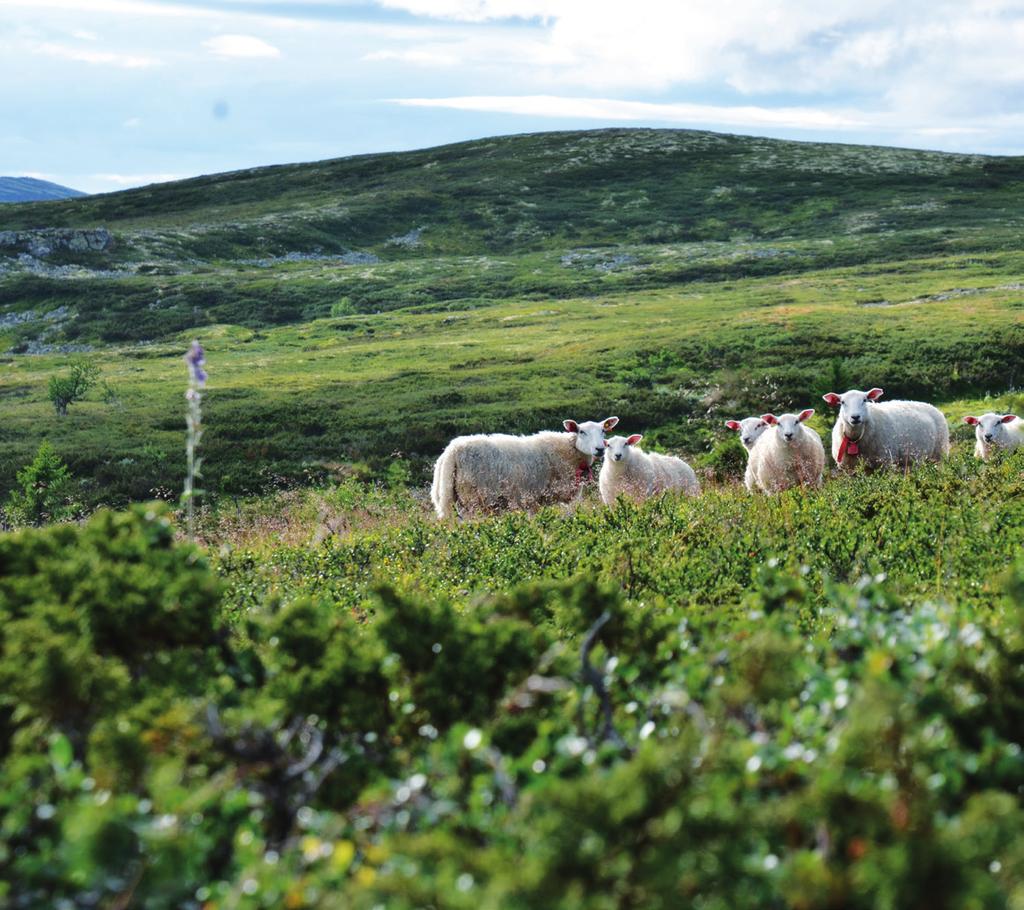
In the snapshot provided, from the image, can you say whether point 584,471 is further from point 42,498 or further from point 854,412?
point 42,498

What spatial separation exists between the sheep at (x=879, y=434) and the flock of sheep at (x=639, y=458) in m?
0.02

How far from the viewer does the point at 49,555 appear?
5062 mm

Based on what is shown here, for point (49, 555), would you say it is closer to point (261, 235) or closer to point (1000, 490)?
point (1000, 490)

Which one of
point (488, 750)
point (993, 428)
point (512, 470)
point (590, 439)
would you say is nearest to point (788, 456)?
point (590, 439)

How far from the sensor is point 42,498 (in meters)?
28.3

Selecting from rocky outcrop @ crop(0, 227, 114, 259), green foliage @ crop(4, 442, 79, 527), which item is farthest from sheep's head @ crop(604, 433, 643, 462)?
rocky outcrop @ crop(0, 227, 114, 259)

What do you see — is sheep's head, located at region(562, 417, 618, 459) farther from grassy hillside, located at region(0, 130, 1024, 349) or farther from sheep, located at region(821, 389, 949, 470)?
grassy hillside, located at region(0, 130, 1024, 349)

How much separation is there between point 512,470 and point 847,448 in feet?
19.6

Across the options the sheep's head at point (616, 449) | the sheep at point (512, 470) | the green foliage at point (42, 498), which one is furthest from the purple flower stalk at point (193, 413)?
the green foliage at point (42, 498)

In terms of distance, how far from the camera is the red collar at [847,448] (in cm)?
1731

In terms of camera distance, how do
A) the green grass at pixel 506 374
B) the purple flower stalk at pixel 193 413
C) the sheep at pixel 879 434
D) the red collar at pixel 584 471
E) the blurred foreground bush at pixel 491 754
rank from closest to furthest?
the blurred foreground bush at pixel 491 754 < the purple flower stalk at pixel 193 413 < the sheep at pixel 879 434 < the red collar at pixel 584 471 < the green grass at pixel 506 374

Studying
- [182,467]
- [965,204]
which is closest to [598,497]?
[182,467]

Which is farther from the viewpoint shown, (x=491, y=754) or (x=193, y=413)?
(x=193, y=413)

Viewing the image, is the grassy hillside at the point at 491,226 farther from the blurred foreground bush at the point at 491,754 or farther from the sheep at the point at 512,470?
the blurred foreground bush at the point at 491,754
